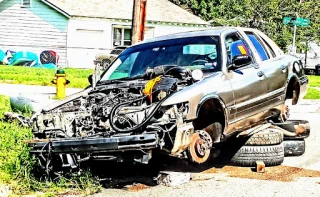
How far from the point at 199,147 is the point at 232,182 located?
0.82m

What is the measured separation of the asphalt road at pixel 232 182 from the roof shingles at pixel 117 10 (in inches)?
935

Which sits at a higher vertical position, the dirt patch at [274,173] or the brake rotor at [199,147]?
the brake rotor at [199,147]

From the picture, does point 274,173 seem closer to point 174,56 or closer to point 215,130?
point 215,130

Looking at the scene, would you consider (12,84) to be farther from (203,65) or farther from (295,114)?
(203,65)

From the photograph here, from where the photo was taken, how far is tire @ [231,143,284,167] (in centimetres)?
761

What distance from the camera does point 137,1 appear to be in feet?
52.2

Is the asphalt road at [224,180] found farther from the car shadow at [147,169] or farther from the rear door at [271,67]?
the rear door at [271,67]

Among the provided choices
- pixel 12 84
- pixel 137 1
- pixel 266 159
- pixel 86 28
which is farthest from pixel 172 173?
pixel 86 28

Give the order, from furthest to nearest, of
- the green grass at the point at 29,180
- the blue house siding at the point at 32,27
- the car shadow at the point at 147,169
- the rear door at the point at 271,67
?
the blue house siding at the point at 32,27 < the rear door at the point at 271,67 < the car shadow at the point at 147,169 < the green grass at the point at 29,180

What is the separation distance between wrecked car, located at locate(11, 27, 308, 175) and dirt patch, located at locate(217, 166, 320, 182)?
553 millimetres

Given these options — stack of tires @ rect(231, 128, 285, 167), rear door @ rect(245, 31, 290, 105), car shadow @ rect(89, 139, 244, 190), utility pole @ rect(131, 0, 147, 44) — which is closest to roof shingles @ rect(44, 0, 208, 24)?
utility pole @ rect(131, 0, 147, 44)

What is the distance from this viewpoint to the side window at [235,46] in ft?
25.2

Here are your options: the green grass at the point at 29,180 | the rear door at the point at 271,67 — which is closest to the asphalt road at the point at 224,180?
the green grass at the point at 29,180

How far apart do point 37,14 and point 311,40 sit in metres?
18.1
